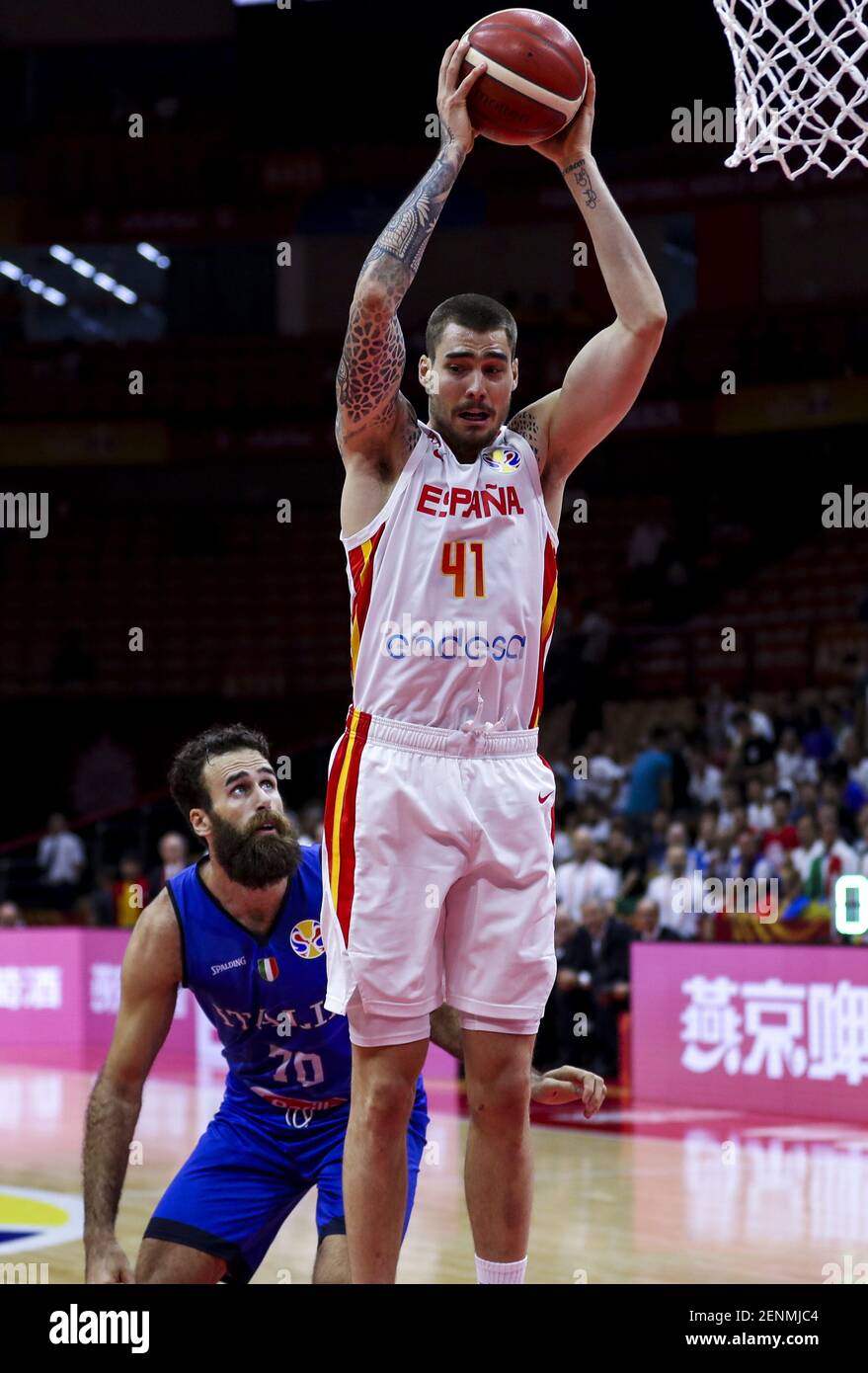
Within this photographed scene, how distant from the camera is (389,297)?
3.76 metres

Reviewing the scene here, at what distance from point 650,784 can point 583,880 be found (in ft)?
7.50

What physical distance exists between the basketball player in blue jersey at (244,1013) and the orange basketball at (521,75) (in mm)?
1823

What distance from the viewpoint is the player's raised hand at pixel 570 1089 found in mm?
3922

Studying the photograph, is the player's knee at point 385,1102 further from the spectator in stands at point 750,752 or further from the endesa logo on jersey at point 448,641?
the spectator in stands at point 750,752

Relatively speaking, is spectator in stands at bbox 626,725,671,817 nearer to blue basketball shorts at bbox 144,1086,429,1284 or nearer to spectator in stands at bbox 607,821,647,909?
spectator in stands at bbox 607,821,647,909

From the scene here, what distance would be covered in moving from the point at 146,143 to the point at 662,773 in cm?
1268

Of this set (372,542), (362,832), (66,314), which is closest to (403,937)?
(362,832)

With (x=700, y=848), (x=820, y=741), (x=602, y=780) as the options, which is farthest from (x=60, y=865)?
(x=820, y=741)

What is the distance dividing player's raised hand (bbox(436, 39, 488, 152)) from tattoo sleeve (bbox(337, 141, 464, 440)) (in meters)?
0.02

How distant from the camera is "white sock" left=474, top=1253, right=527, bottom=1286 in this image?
382 centimetres

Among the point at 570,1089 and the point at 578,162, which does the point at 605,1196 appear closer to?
the point at 570,1089

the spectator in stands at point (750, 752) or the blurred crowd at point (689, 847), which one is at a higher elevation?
the spectator in stands at point (750, 752)

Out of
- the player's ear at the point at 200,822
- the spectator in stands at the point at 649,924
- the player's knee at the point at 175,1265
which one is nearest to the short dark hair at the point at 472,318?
the player's ear at the point at 200,822

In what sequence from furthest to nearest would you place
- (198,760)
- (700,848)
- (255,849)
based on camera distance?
(700,848), (198,760), (255,849)
